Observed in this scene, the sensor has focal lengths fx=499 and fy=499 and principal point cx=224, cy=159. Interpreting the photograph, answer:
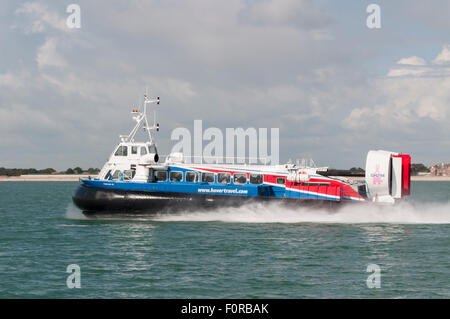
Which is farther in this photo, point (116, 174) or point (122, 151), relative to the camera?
point (122, 151)

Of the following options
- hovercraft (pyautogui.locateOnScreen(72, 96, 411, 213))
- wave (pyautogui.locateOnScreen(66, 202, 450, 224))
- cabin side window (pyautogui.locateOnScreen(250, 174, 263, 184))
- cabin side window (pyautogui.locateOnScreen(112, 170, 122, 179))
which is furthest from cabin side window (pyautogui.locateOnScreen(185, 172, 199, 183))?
cabin side window (pyautogui.locateOnScreen(112, 170, 122, 179))

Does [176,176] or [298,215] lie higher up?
[176,176]

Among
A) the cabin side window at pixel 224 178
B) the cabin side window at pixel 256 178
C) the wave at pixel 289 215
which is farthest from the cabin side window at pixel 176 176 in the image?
the cabin side window at pixel 256 178

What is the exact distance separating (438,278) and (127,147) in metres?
16.9

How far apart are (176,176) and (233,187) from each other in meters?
3.03

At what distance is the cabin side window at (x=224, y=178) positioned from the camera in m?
25.6

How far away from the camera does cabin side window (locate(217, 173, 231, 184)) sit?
25562mm

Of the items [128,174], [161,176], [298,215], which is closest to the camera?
[298,215]

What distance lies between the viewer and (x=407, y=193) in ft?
83.0

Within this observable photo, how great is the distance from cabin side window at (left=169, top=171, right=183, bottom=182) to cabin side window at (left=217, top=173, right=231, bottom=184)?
1.95 m

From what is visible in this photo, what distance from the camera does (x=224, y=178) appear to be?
25594 millimetres

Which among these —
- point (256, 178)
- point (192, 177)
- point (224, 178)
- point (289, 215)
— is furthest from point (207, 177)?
point (289, 215)

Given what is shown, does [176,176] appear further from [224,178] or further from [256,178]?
[256,178]
